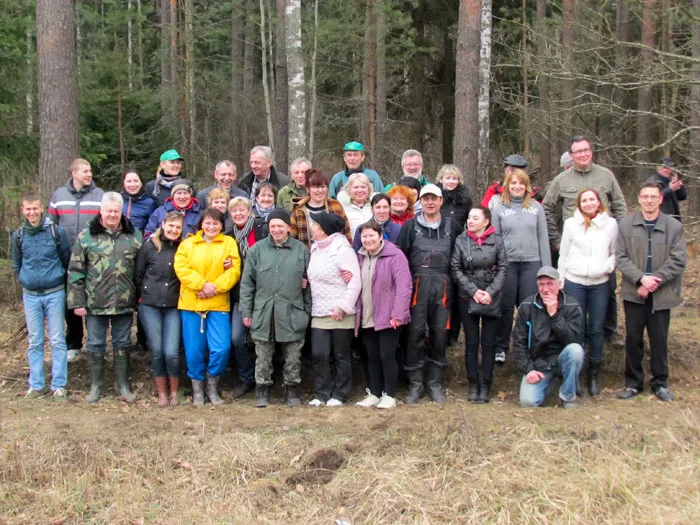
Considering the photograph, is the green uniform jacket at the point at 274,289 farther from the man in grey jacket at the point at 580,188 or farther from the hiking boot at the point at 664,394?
the hiking boot at the point at 664,394

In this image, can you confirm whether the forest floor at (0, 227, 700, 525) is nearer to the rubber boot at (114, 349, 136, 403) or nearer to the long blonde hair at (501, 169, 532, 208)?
the rubber boot at (114, 349, 136, 403)

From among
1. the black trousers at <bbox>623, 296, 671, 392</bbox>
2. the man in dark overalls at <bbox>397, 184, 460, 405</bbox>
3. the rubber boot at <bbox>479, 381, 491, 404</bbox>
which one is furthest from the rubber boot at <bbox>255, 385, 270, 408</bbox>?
the black trousers at <bbox>623, 296, 671, 392</bbox>

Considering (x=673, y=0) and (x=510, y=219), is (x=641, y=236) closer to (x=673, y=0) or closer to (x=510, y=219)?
(x=510, y=219)

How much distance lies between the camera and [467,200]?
739cm

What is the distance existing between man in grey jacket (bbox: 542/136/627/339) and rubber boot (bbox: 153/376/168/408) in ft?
15.2

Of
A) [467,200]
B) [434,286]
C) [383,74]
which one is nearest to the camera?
[434,286]

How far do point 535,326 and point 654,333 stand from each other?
1.34 m

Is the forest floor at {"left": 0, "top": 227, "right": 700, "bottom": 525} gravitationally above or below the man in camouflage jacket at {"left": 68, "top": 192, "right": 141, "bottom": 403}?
below

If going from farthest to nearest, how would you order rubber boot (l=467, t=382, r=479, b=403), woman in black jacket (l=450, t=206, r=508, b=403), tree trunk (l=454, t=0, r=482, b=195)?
tree trunk (l=454, t=0, r=482, b=195), rubber boot (l=467, t=382, r=479, b=403), woman in black jacket (l=450, t=206, r=508, b=403)

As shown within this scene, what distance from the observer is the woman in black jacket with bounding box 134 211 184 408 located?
22.4ft

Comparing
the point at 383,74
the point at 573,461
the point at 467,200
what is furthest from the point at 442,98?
the point at 573,461

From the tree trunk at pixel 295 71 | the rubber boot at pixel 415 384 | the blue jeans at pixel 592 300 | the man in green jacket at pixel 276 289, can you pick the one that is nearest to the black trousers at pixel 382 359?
the rubber boot at pixel 415 384

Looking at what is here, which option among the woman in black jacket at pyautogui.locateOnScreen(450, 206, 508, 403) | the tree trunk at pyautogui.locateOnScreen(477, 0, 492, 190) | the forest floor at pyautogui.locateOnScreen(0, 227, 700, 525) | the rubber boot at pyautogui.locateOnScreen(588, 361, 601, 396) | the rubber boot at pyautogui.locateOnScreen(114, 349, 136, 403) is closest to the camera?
the forest floor at pyautogui.locateOnScreen(0, 227, 700, 525)

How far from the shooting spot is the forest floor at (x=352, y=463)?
4.89 metres
